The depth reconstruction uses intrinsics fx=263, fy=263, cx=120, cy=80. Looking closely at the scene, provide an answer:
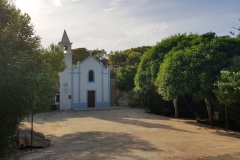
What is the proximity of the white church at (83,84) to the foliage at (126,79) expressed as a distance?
1917 mm

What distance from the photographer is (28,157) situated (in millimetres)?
11672

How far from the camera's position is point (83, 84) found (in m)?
35.1

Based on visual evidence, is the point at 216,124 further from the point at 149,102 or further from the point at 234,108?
the point at 149,102

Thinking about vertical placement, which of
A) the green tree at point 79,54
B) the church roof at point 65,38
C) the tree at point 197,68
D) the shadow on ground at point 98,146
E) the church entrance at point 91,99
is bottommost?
the shadow on ground at point 98,146

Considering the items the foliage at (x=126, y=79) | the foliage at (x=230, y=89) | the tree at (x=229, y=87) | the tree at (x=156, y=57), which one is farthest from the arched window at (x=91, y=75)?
the foliage at (x=230, y=89)

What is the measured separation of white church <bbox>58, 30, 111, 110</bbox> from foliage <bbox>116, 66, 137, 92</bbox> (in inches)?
75.5

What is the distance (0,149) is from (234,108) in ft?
51.3

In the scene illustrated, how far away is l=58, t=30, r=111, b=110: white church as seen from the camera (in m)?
34.2

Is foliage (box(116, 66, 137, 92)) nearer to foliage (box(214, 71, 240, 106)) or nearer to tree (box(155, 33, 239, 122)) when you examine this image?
tree (box(155, 33, 239, 122))

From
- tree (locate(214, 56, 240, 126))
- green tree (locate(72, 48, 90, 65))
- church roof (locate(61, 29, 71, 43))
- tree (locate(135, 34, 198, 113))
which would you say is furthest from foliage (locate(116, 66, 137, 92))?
green tree (locate(72, 48, 90, 65))

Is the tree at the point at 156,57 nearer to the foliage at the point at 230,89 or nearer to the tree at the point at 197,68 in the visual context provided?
the tree at the point at 197,68

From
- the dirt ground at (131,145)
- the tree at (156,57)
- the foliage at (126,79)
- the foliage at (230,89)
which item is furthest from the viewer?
the foliage at (126,79)

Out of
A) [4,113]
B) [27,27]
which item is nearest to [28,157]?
[4,113]

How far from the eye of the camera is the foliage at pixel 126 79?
1444 inches
